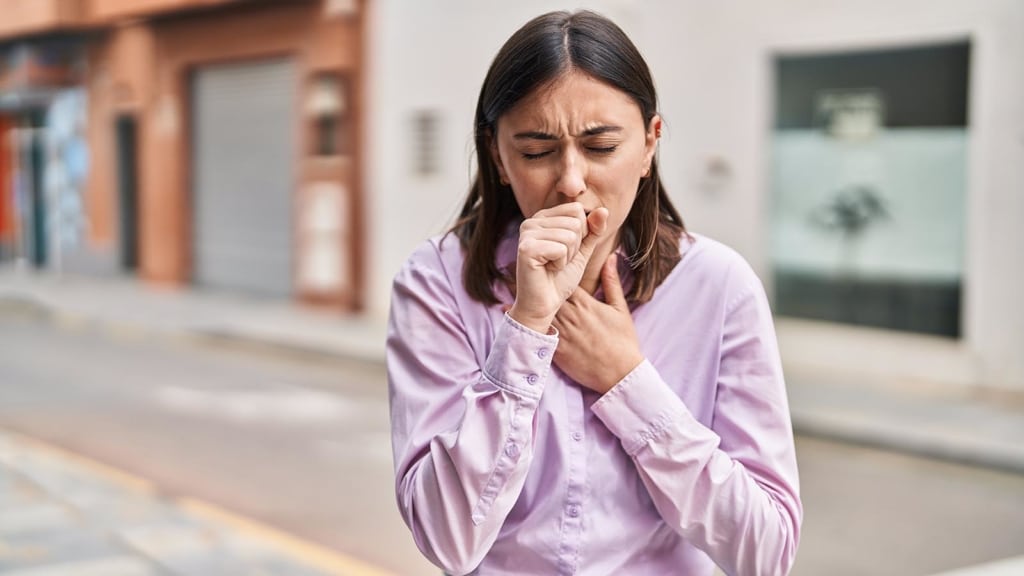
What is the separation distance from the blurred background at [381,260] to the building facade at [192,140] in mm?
55

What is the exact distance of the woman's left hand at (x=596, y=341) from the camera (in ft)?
5.58

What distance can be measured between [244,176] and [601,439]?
18276 mm

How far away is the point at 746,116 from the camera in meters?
11.5

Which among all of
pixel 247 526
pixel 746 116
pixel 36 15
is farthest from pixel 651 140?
pixel 36 15

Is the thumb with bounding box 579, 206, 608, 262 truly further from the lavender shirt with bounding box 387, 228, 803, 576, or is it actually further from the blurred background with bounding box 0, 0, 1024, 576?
the blurred background with bounding box 0, 0, 1024, 576

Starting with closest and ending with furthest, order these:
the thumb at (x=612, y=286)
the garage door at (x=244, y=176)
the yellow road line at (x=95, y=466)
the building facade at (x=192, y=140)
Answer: the thumb at (x=612, y=286) < the yellow road line at (x=95, y=466) < the building facade at (x=192, y=140) < the garage door at (x=244, y=176)

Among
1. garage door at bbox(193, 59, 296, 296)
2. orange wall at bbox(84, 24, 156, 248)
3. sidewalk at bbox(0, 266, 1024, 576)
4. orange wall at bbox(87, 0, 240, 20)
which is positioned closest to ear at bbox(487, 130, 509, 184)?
sidewalk at bbox(0, 266, 1024, 576)

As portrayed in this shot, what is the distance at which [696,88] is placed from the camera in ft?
38.8

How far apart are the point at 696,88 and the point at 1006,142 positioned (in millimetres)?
3058

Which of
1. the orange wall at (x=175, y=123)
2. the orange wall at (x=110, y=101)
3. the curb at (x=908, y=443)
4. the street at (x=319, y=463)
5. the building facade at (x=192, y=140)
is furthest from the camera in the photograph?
the orange wall at (x=110, y=101)

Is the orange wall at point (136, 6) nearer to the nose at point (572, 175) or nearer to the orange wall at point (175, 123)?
the orange wall at point (175, 123)

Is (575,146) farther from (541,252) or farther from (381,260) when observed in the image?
(381,260)

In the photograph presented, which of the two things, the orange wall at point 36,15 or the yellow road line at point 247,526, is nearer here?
the yellow road line at point 247,526

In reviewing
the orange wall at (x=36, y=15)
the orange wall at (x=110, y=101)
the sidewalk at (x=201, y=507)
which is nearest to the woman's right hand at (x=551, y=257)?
the sidewalk at (x=201, y=507)
